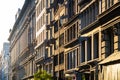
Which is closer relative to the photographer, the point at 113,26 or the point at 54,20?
A: the point at 113,26

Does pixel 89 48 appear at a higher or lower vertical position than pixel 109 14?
lower

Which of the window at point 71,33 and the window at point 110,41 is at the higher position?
the window at point 71,33

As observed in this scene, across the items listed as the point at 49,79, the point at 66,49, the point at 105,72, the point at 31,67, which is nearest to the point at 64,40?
the point at 66,49

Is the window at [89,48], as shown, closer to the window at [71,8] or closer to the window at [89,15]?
the window at [89,15]

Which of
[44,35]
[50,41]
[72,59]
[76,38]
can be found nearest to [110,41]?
[76,38]

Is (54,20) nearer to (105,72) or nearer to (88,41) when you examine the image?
(88,41)

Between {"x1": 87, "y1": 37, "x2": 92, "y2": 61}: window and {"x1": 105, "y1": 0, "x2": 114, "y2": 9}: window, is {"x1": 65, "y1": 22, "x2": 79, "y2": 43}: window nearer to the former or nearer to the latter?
{"x1": 87, "y1": 37, "x2": 92, "y2": 61}: window

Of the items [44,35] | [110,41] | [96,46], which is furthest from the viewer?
[44,35]

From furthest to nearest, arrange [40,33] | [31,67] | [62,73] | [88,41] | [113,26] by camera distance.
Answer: [31,67], [40,33], [62,73], [88,41], [113,26]

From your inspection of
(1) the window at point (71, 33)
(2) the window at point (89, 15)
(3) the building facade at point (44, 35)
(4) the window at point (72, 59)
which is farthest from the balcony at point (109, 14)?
(3) the building facade at point (44, 35)

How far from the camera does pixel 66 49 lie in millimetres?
67062

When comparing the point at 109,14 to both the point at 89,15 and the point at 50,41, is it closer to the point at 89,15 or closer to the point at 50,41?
the point at 89,15

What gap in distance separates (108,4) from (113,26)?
343cm

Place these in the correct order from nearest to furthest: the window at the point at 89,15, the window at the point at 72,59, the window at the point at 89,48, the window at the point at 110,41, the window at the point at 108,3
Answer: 1. the window at the point at 108,3
2. the window at the point at 110,41
3. the window at the point at 89,15
4. the window at the point at 89,48
5. the window at the point at 72,59
